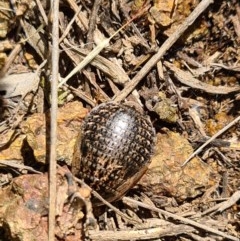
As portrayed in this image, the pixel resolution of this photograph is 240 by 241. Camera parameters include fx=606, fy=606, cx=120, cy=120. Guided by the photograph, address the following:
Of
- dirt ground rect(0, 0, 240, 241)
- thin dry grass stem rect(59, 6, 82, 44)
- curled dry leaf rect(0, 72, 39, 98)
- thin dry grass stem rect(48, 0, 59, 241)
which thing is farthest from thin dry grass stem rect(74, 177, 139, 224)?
thin dry grass stem rect(59, 6, 82, 44)

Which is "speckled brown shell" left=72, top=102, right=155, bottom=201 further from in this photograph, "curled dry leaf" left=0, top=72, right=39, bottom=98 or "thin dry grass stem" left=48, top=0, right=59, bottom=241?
"curled dry leaf" left=0, top=72, right=39, bottom=98

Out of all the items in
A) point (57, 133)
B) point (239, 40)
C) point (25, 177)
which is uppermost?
point (239, 40)

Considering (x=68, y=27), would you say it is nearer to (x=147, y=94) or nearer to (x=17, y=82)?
(x=17, y=82)

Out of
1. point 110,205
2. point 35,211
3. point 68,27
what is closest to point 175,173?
point 110,205

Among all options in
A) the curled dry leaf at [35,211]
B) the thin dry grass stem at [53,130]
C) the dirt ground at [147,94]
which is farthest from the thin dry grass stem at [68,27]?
the curled dry leaf at [35,211]

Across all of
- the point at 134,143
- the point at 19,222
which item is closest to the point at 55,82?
the point at 134,143

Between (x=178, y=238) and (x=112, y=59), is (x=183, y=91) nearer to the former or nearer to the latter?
(x=112, y=59)
